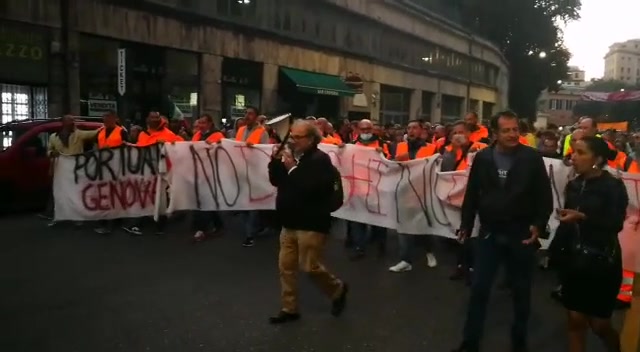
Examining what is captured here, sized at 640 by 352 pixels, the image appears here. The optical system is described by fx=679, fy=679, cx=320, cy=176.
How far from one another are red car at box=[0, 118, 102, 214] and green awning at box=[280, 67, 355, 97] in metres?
15.2

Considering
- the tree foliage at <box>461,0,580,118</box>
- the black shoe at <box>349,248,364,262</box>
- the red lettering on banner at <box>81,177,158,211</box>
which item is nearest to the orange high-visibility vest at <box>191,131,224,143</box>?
the red lettering on banner at <box>81,177,158,211</box>

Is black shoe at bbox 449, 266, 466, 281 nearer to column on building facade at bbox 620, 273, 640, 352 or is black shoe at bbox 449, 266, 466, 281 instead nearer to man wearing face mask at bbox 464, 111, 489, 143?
man wearing face mask at bbox 464, 111, 489, 143

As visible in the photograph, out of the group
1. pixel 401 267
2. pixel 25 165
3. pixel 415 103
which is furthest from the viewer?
pixel 415 103

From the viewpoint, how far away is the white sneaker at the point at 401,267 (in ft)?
25.5

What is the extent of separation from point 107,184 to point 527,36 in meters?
50.6

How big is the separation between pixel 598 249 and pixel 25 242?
7.34 metres

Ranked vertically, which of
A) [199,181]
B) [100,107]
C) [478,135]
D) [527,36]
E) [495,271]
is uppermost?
[527,36]

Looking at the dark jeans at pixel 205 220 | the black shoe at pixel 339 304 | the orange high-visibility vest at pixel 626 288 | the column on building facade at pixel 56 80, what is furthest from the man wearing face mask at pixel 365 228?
the column on building facade at pixel 56 80

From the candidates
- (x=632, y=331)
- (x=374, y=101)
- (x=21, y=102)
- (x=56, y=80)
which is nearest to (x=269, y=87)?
(x=56, y=80)

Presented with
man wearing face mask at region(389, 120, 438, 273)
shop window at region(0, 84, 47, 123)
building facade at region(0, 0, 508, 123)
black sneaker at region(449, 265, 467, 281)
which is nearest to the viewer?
black sneaker at region(449, 265, 467, 281)

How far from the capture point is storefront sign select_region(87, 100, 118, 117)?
18933 mm

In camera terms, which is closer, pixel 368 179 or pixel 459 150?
pixel 459 150

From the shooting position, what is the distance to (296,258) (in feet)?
18.8

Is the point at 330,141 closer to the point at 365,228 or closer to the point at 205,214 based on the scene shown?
the point at 365,228
